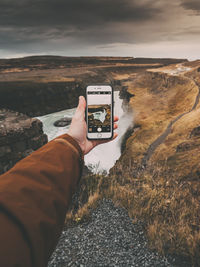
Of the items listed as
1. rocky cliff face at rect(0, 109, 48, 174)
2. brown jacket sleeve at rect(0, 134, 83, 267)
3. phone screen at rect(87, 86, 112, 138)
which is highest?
phone screen at rect(87, 86, 112, 138)

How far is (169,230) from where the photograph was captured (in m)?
3.85

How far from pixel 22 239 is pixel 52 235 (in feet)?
0.80

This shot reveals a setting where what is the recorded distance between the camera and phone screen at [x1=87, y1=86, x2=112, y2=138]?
130 inches

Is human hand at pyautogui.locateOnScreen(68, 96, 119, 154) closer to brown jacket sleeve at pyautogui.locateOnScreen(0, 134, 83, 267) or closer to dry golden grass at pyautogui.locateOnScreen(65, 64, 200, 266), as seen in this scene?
brown jacket sleeve at pyautogui.locateOnScreen(0, 134, 83, 267)

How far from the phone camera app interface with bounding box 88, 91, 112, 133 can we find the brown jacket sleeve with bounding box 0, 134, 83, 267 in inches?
68.4

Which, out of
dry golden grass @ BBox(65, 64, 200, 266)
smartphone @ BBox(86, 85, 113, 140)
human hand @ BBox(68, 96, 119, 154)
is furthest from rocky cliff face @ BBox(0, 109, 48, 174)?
human hand @ BBox(68, 96, 119, 154)

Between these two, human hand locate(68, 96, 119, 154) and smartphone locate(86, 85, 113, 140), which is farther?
smartphone locate(86, 85, 113, 140)

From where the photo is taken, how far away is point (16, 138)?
52.4ft

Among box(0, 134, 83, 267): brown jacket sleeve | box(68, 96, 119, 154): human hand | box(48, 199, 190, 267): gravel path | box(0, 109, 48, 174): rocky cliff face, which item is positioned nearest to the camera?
box(0, 134, 83, 267): brown jacket sleeve

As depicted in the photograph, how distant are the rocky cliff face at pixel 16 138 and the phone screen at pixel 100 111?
14027 millimetres

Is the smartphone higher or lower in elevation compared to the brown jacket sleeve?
higher

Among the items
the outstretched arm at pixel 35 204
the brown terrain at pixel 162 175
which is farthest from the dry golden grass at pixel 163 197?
the outstretched arm at pixel 35 204

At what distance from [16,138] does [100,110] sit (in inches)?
570

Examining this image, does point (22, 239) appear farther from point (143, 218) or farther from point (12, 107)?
point (12, 107)
